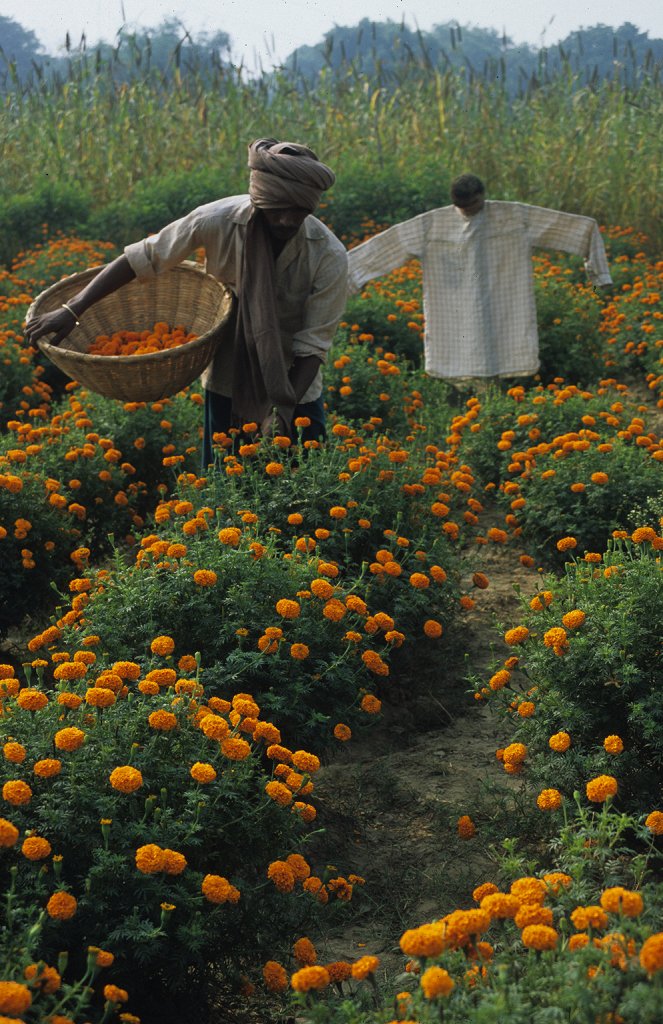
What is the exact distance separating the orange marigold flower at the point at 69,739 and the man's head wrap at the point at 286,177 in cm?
216

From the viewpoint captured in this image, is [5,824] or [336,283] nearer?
[5,824]

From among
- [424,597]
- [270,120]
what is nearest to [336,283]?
[424,597]

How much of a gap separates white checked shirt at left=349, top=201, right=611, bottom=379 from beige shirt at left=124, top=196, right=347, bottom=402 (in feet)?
7.93

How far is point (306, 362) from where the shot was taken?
4332 millimetres

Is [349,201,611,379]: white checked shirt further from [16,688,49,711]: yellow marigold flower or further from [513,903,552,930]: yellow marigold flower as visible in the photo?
[513,903,552,930]: yellow marigold flower

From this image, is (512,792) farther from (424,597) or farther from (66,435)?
(66,435)

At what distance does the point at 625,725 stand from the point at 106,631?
144 centimetres

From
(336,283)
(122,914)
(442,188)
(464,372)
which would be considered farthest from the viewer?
(442,188)

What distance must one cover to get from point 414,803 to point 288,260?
1.95m

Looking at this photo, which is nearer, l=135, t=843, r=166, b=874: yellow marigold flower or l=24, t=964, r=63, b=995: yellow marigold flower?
l=24, t=964, r=63, b=995: yellow marigold flower

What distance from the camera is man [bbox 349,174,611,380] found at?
22.2 feet

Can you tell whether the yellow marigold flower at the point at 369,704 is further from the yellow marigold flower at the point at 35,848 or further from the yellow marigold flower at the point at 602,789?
the yellow marigold flower at the point at 35,848

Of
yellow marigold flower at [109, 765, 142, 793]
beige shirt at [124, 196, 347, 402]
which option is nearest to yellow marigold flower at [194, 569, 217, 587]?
yellow marigold flower at [109, 765, 142, 793]

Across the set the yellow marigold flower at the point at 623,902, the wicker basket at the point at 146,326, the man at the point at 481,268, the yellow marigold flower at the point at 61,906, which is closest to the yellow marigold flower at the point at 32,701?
the yellow marigold flower at the point at 61,906
